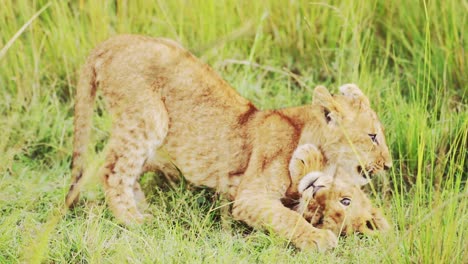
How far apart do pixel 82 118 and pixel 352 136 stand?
1.40 m

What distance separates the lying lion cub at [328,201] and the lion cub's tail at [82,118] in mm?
1076

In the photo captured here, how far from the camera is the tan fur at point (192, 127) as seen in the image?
4148 mm

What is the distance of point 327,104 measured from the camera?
13.3ft

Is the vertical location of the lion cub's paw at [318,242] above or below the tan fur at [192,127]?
below

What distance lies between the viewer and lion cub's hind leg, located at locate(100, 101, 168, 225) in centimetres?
425

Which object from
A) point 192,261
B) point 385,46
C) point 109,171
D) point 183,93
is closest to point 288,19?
point 385,46

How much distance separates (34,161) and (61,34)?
3.07ft

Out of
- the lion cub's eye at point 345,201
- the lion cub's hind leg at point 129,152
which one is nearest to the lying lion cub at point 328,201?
the lion cub's eye at point 345,201

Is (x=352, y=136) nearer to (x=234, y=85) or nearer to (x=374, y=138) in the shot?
(x=374, y=138)

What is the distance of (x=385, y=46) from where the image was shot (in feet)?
18.2

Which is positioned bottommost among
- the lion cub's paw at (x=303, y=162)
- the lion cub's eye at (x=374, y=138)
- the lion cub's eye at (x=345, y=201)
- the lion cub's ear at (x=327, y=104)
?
the lion cub's eye at (x=345, y=201)

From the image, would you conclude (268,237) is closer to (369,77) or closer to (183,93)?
(183,93)

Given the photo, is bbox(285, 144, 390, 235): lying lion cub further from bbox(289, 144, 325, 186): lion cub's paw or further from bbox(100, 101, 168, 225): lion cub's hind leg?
bbox(100, 101, 168, 225): lion cub's hind leg

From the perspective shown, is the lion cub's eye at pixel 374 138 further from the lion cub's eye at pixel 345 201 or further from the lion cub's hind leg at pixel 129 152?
the lion cub's hind leg at pixel 129 152
